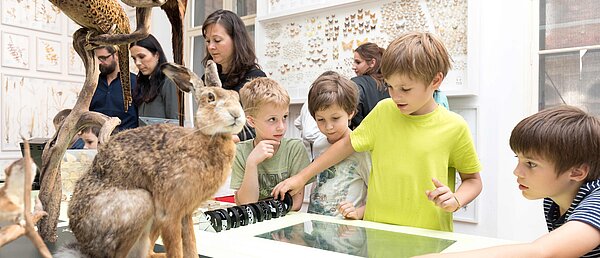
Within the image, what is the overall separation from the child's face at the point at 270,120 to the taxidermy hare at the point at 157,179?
27.4 inches

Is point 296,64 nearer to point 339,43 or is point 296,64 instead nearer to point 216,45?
point 339,43

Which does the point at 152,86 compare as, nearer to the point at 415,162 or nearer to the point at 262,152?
the point at 262,152

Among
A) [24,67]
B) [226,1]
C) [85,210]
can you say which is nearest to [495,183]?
[85,210]

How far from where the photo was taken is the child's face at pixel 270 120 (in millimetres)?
1345

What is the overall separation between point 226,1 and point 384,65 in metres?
2.72

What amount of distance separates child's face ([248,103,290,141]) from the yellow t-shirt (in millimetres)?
289

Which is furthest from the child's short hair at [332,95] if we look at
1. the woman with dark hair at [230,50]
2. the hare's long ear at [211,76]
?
the hare's long ear at [211,76]

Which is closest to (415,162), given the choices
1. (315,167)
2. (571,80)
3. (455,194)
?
(455,194)

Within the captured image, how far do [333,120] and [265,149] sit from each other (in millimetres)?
312

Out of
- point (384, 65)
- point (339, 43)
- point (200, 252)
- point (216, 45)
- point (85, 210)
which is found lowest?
point (200, 252)

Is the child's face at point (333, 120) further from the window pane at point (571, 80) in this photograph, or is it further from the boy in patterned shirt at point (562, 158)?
the window pane at point (571, 80)

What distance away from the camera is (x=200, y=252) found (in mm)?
863

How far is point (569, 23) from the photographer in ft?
7.73

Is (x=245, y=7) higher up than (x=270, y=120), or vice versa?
(x=245, y=7)
